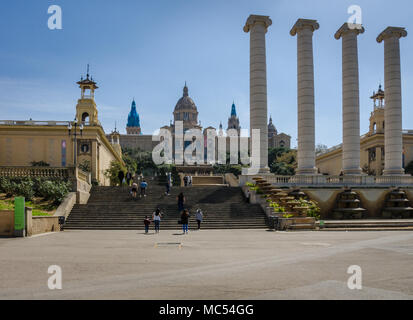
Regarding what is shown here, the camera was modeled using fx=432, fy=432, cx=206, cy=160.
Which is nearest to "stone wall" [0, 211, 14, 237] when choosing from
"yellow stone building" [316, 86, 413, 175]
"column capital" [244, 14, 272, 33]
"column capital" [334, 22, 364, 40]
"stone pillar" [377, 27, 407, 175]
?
"column capital" [244, 14, 272, 33]

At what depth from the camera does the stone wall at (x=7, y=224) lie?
2306 cm

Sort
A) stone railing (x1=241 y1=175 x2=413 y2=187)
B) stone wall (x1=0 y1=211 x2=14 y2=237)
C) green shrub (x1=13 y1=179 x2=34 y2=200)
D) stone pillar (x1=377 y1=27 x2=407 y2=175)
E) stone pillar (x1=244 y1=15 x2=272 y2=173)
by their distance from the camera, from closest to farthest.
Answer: stone wall (x1=0 y1=211 x2=14 y2=237) < green shrub (x1=13 y1=179 x2=34 y2=200) < stone railing (x1=241 y1=175 x2=413 y2=187) < stone pillar (x1=244 y1=15 x2=272 y2=173) < stone pillar (x1=377 y1=27 x2=407 y2=175)

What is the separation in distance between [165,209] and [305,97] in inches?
768

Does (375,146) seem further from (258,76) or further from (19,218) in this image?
(19,218)

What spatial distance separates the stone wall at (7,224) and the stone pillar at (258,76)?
2503cm

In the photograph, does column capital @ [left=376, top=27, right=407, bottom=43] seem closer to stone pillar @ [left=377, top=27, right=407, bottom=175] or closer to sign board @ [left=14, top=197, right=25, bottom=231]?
stone pillar @ [left=377, top=27, right=407, bottom=175]

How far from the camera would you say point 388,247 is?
17.9 metres

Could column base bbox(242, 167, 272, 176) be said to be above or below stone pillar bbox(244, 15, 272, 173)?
below

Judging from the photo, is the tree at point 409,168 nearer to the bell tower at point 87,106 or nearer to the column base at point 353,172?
the column base at point 353,172

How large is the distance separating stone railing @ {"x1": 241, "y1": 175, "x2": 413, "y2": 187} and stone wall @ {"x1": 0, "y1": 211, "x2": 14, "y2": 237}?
76.7ft

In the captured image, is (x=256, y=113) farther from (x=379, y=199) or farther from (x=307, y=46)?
(x=379, y=199)

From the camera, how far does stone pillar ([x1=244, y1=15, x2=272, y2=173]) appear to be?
140 feet

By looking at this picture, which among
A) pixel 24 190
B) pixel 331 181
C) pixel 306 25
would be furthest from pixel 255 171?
pixel 24 190

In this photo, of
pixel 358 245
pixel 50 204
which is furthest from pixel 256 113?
pixel 358 245
